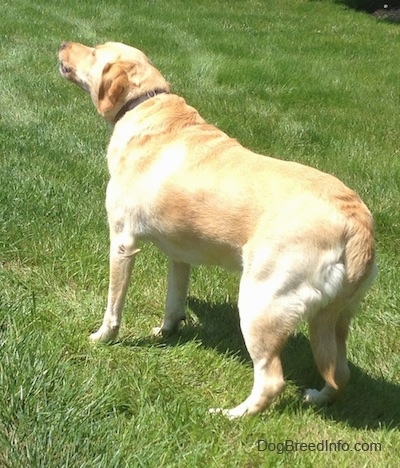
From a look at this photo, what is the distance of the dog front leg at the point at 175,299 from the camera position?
3951mm

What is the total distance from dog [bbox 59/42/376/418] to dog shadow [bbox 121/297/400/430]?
0.38ft

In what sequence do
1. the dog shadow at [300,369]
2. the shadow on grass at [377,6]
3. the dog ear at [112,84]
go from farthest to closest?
1. the shadow on grass at [377,6]
2. the dog ear at [112,84]
3. the dog shadow at [300,369]

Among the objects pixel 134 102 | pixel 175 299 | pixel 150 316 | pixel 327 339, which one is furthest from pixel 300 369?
pixel 134 102

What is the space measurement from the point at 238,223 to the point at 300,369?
1.05 meters

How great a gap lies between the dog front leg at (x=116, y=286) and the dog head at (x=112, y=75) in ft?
2.50

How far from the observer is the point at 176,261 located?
391 centimetres

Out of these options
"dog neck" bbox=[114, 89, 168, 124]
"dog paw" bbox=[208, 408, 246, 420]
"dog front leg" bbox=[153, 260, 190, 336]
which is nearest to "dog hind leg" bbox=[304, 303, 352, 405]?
"dog paw" bbox=[208, 408, 246, 420]

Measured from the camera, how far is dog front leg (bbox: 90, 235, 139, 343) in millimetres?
3635

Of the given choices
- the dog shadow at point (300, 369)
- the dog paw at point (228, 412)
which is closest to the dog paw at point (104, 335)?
the dog shadow at point (300, 369)

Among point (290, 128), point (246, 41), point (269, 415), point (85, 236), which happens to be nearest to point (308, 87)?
point (290, 128)

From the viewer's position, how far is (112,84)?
376 centimetres

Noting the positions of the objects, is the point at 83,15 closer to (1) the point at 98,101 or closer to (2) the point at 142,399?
(1) the point at 98,101

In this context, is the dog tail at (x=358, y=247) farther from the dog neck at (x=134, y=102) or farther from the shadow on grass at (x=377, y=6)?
the shadow on grass at (x=377, y=6)

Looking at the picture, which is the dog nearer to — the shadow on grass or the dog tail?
the dog tail
